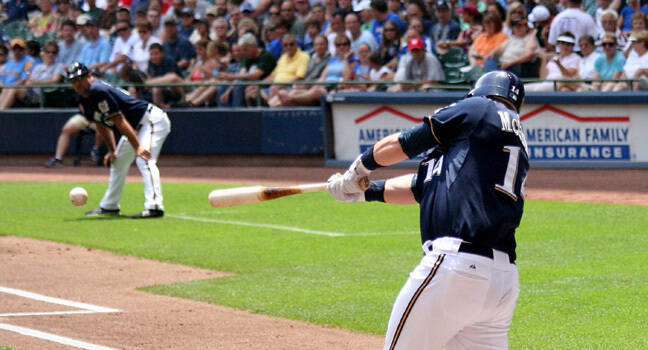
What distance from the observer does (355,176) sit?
4270 mm

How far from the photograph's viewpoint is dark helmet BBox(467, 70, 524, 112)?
13.4ft

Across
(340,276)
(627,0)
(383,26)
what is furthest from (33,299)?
(627,0)

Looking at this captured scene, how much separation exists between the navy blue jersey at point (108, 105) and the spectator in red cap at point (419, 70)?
5434 mm

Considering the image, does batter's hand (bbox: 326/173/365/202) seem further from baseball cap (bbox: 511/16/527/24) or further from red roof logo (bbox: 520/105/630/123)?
baseball cap (bbox: 511/16/527/24)

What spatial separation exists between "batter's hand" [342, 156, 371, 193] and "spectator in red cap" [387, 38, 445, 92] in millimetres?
11627

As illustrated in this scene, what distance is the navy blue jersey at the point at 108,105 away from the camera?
37.1 ft

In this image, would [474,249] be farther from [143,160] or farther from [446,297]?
[143,160]

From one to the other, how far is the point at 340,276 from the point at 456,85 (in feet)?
26.3

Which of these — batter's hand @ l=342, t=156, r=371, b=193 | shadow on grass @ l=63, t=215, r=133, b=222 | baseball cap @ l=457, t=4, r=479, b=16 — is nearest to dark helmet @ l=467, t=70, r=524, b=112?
batter's hand @ l=342, t=156, r=371, b=193

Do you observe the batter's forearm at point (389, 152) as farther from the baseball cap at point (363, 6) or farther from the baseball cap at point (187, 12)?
the baseball cap at point (187, 12)

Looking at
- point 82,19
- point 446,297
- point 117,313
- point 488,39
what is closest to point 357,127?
point 488,39

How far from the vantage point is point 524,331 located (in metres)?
6.25

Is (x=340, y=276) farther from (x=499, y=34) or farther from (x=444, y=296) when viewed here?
(x=499, y=34)

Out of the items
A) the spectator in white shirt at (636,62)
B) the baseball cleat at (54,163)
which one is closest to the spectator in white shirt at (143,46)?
the baseball cleat at (54,163)
